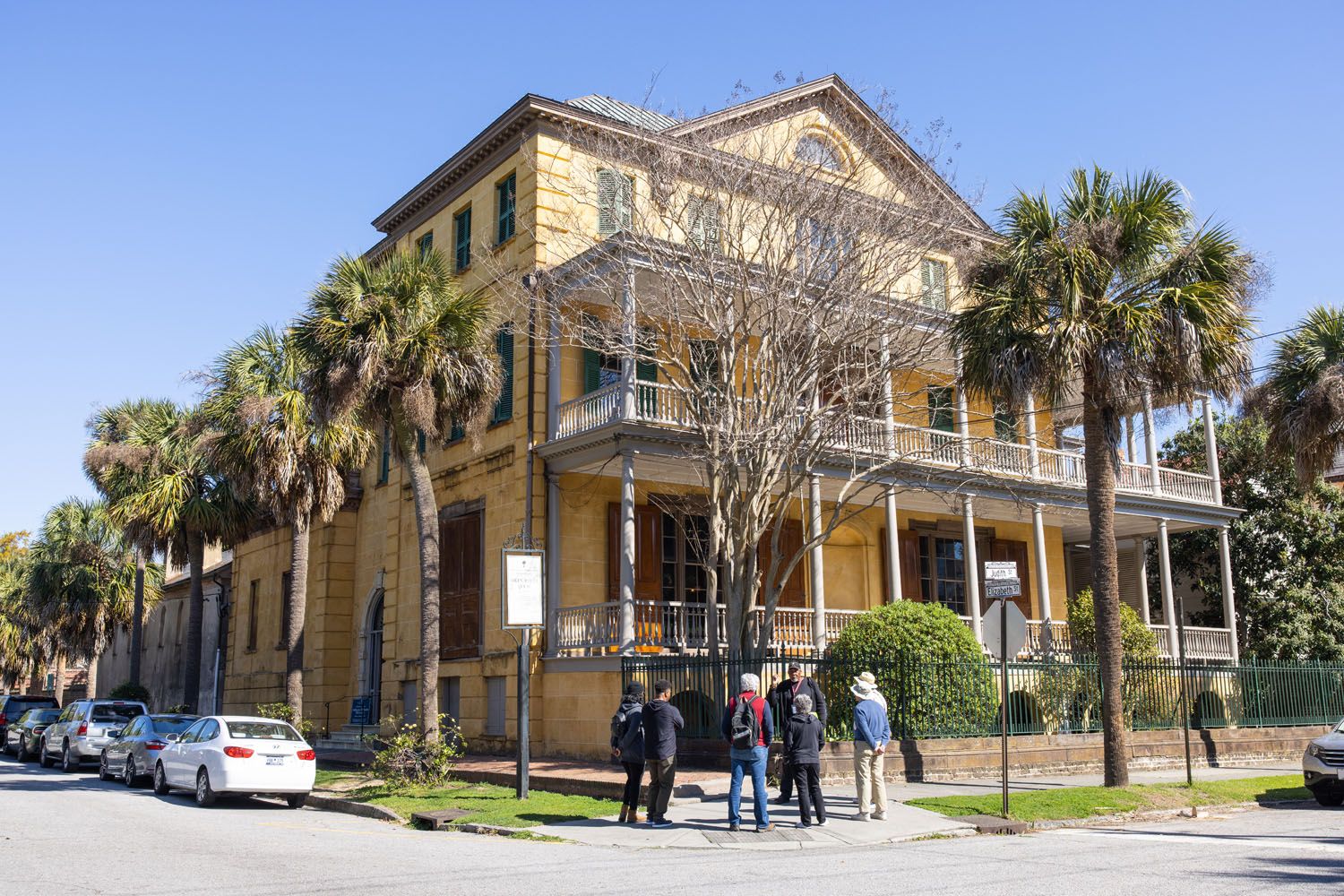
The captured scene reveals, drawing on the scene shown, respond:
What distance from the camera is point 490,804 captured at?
1512 cm

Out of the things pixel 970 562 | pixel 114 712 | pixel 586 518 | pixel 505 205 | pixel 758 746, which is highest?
pixel 505 205

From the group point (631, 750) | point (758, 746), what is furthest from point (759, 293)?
point (758, 746)

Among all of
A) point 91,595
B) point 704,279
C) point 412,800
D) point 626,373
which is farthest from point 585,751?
point 91,595

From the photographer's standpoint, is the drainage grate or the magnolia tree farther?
the magnolia tree

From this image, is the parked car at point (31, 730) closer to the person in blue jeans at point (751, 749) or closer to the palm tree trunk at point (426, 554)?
the palm tree trunk at point (426, 554)

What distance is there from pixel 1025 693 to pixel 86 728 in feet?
64.6

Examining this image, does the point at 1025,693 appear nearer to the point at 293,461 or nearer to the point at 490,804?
the point at 490,804

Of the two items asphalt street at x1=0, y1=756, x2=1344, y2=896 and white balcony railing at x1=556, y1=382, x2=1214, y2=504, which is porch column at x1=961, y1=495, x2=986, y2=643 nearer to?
white balcony railing at x1=556, y1=382, x2=1214, y2=504

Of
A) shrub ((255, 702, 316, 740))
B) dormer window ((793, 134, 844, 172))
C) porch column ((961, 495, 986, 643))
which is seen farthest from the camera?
porch column ((961, 495, 986, 643))

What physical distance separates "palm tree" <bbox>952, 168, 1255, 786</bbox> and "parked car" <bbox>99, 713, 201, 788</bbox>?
1504 centimetres

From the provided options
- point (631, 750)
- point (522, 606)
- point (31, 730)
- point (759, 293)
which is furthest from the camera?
point (31, 730)

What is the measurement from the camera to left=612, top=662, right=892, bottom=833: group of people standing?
12484 millimetres

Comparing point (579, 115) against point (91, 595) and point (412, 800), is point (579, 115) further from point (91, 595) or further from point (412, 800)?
point (91, 595)

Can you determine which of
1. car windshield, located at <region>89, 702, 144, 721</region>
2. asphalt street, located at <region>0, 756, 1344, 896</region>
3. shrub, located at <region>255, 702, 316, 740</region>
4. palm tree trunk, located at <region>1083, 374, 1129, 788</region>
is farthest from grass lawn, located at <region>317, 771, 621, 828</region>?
car windshield, located at <region>89, 702, 144, 721</region>
